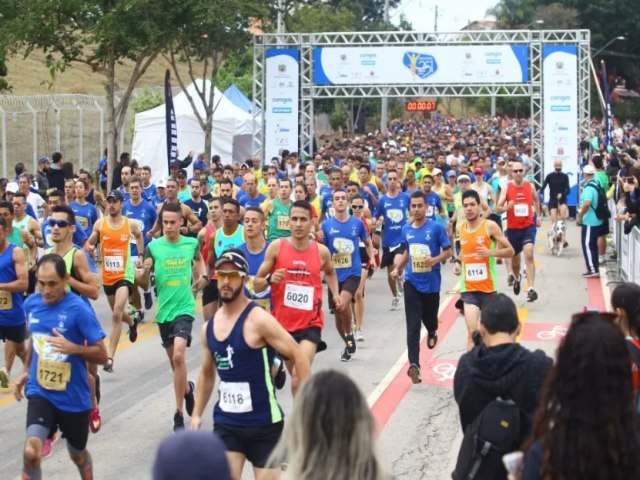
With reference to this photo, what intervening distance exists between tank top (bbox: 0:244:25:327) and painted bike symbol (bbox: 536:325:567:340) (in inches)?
248

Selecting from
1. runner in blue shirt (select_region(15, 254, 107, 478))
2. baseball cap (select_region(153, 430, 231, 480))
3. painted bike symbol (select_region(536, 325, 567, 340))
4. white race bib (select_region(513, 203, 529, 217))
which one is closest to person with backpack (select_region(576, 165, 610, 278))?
white race bib (select_region(513, 203, 529, 217))

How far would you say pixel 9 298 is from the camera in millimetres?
11188

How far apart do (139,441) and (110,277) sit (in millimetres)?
3731

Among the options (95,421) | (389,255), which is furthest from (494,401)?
(389,255)

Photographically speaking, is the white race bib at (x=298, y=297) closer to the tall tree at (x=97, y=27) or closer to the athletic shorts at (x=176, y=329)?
the athletic shorts at (x=176, y=329)

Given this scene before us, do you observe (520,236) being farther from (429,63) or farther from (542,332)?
(429,63)

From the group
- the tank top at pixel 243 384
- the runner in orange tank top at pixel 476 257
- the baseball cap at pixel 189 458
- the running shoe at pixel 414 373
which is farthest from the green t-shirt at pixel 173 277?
the baseball cap at pixel 189 458

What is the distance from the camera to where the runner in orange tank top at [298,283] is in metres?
10.0

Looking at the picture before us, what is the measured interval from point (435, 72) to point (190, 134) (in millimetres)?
8323

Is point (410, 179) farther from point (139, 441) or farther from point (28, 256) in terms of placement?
point (139, 441)

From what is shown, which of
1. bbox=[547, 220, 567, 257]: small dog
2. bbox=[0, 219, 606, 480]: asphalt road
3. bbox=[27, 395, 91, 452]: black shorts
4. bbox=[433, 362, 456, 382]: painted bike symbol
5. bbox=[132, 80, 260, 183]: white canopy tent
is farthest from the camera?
bbox=[132, 80, 260, 183]: white canopy tent

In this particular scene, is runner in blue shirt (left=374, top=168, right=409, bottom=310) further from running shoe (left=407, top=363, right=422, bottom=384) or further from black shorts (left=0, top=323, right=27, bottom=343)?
black shorts (left=0, top=323, right=27, bottom=343)

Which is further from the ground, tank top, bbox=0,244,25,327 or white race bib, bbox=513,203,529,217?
white race bib, bbox=513,203,529,217

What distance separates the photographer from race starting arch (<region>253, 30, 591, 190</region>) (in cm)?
3353
